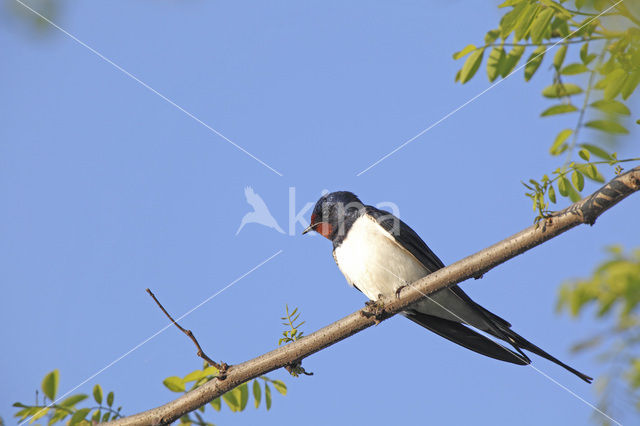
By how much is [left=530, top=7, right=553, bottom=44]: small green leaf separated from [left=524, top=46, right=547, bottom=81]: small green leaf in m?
0.18

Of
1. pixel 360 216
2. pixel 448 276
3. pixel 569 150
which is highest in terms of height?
pixel 360 216

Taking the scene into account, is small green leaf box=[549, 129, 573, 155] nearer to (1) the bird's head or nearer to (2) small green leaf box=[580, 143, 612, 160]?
(2) small green leaf box=[580, 143, 612, 160]

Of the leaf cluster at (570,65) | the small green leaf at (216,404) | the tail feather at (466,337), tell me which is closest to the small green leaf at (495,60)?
the leaf cluster at (570,65)

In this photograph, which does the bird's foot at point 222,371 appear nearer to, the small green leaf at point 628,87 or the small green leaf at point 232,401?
Result: the small green leaf at point 232,401

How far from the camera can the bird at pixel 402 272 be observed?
4106 mm

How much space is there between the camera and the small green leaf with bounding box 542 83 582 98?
120 inches

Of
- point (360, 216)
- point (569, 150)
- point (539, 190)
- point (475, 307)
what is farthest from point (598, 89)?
point (360, 216)

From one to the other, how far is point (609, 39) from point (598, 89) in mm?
356

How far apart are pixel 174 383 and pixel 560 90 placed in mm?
2307

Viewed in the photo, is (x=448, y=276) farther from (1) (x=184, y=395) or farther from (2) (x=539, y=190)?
(1) (x=184, y=395)

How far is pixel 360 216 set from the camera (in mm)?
4586

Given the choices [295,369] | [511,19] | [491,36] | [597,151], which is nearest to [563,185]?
[597,151]

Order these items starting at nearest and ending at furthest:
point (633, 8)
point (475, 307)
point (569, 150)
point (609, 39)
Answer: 1. point (633, 8)
2. point (609, 39)
3. point (569, 150)
4. point (475, 307)

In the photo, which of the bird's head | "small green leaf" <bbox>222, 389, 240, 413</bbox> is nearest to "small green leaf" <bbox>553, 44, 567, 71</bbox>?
the bird's head
